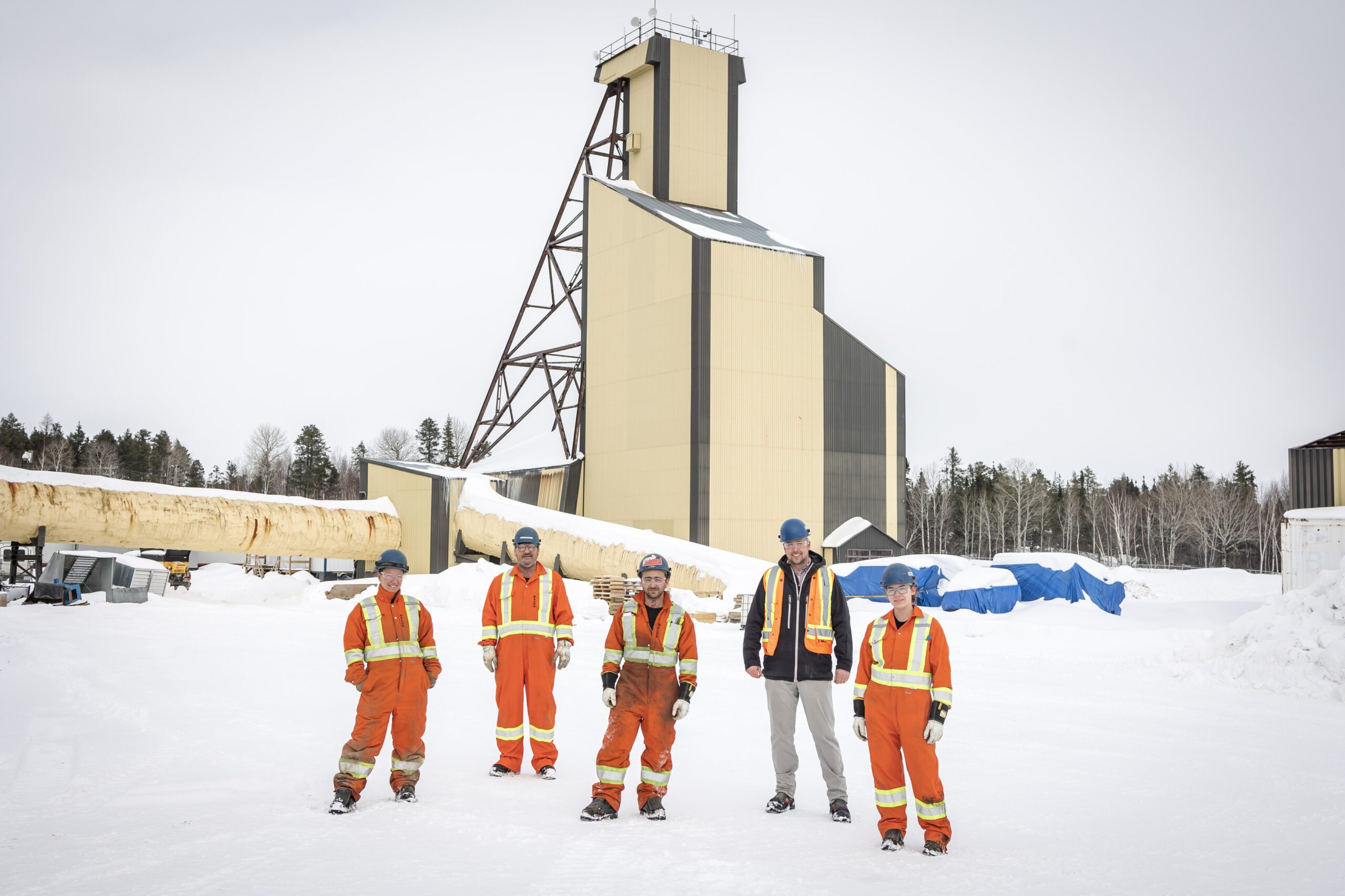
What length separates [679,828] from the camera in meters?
6.59

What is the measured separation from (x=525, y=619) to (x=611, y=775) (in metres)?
1.72

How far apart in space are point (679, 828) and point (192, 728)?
18.1 ft

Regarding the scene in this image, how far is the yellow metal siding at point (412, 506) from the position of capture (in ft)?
114

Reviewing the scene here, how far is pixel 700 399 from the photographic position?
32.0 m

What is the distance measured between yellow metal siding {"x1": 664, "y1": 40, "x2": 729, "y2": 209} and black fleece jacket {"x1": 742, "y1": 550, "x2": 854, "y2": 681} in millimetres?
33281

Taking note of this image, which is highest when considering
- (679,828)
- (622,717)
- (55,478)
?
(55,478)

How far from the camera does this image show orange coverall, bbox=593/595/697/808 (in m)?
6.95

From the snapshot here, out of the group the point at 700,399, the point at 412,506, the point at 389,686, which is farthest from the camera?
the point at 412,506

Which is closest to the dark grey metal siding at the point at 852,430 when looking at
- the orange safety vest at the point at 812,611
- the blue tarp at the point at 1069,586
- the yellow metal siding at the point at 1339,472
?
the blue tarp at the point at 1069,586

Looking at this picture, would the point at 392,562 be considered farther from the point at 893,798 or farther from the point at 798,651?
the point at 893,798

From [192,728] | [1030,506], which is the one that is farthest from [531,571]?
[1030,506]

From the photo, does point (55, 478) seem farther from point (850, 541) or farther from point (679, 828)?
point (679, 828)

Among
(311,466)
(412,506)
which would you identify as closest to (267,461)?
(311,466)

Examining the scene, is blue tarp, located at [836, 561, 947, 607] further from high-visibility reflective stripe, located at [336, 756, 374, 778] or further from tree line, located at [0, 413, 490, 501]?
tree line, located at [0, 413, 490, 501]
